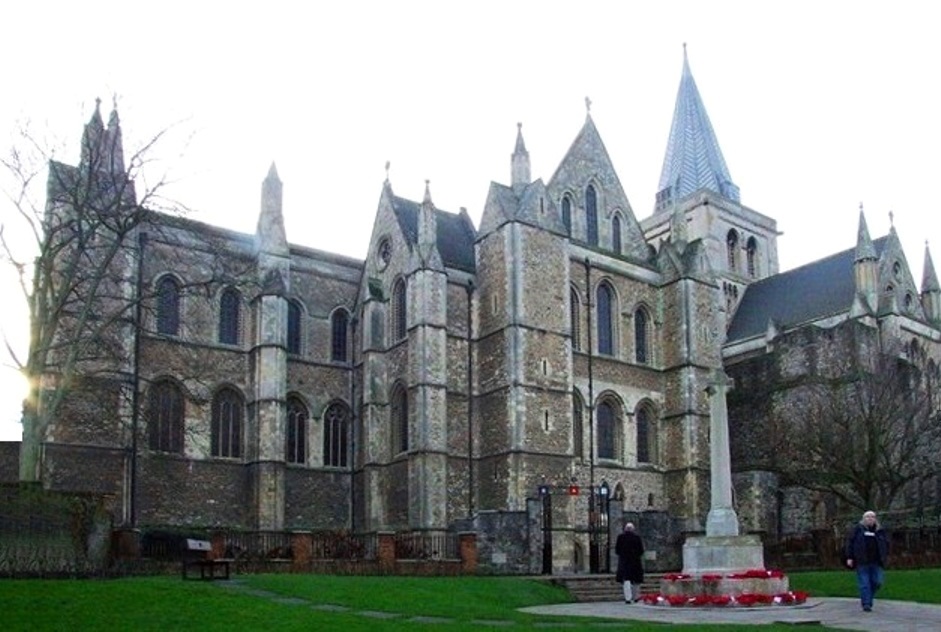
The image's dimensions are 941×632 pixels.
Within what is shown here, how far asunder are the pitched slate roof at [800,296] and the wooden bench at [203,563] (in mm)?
34951

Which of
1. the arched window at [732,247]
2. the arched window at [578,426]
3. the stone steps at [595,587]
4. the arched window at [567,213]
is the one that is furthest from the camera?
the arched window at [732,247]

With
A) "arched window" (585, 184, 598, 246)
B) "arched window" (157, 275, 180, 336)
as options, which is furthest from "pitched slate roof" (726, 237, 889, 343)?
"arched window" (157, 275, 180, 336)

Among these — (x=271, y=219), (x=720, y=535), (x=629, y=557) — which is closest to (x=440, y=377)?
(x=271, y=219)

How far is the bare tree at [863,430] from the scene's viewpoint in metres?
38.1

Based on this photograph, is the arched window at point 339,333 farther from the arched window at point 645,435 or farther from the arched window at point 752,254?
the arched window at point 752,254

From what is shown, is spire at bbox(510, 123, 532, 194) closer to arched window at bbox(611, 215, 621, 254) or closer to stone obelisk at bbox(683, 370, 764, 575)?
arched window at bbox(611, 215, 621, 254)

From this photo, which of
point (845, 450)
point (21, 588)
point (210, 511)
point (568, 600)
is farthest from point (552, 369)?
point (21, 588)

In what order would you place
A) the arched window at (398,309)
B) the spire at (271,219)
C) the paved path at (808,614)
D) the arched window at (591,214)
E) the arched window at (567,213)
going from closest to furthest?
the paved path at (808,614), the spire at (271,219), the arched window at (398,309), the arched window at (567,213), the arched window at (591,214)

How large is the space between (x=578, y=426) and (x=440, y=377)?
6317 mm

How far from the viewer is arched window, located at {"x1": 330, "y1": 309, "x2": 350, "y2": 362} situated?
44.2 meters

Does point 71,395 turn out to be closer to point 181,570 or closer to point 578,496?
point 181,570

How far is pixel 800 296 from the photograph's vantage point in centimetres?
5481

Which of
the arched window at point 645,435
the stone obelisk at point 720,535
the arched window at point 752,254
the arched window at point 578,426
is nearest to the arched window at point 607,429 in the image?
the arched window at point 578,426

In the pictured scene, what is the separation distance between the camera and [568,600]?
2372 centimetres
